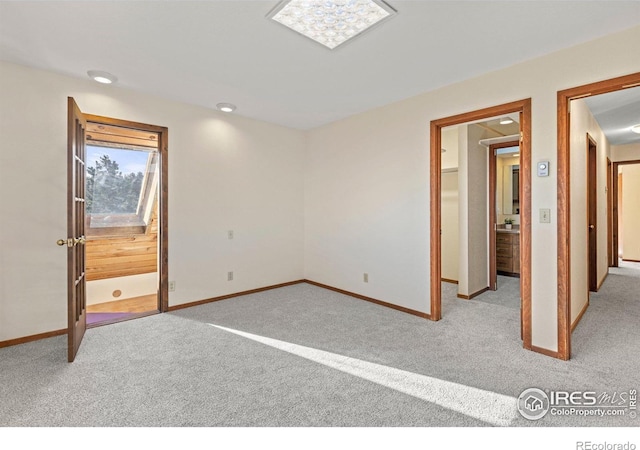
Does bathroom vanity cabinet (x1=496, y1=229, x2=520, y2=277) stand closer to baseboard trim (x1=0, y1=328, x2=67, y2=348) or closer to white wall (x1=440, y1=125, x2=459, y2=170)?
white wall (x1=440, y1=125, x2=459, y2=170)

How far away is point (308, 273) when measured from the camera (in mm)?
5172

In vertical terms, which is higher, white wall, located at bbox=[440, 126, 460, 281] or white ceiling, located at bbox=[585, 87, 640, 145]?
white ceiling, located at bbox=[585, 87, 640, 145]

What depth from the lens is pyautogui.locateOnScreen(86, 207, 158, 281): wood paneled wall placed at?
4.63 meters

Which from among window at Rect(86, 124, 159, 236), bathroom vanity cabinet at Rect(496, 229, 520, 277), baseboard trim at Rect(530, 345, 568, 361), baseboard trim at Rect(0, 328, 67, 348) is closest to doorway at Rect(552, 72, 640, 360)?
baseboard trim at Rect(530, 345, 568, 361)

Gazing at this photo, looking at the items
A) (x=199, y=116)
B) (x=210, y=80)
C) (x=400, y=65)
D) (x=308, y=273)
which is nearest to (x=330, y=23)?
(x=400, y=65)

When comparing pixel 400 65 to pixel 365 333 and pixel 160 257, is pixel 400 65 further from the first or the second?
pixel 160 257

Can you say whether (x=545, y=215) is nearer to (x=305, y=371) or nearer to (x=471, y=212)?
(x=471, y=212)

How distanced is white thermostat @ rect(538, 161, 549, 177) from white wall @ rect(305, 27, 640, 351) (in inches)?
1.7

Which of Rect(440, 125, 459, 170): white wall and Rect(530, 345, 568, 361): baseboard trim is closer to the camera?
Rect(530, 345, 568, 361): baseboard trim

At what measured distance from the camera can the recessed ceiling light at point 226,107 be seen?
386 cm

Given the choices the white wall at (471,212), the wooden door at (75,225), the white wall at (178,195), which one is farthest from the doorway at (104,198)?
the white wall at (471,212)

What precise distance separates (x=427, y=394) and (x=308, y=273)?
3.28m

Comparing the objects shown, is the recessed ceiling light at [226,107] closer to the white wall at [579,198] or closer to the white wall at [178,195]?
the white wall at [178,195]

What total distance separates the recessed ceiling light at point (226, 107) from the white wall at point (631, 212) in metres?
8.60
